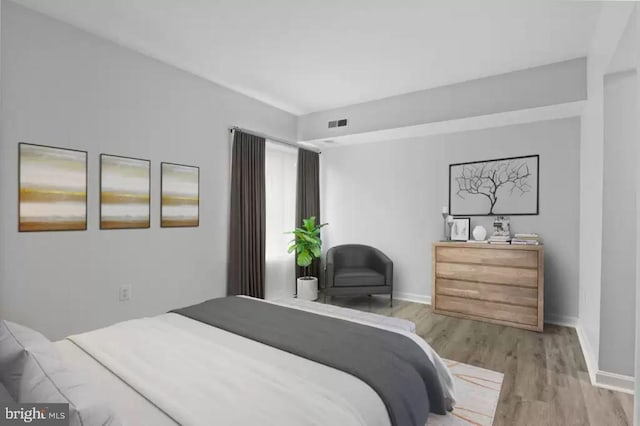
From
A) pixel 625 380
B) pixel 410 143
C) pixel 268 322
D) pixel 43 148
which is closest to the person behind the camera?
pixel 268 322

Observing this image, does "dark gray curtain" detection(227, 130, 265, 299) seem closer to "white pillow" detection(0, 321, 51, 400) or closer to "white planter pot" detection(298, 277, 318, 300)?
"white planter pot" detection(298, 277, 318, 300)

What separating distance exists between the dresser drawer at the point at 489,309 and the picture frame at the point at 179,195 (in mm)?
3101

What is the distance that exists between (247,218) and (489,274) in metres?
2.92

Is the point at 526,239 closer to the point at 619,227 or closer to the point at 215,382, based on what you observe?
the point at 619,227

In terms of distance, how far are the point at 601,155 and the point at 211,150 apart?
142 inches

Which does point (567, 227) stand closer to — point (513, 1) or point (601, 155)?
point (601, 155)

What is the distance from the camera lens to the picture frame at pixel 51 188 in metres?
2.39

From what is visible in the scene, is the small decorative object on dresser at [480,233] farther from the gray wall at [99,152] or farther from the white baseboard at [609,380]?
the gray wall at [99,152]

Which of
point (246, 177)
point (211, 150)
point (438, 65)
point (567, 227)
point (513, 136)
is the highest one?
point (438, 65)

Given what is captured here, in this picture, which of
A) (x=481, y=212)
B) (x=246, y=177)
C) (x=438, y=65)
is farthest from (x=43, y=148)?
(x=481, y=212)

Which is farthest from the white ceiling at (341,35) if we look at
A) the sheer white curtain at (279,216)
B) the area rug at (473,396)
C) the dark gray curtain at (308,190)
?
the area rug at (473,396)

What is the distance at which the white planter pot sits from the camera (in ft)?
15.3

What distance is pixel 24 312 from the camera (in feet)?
7.86

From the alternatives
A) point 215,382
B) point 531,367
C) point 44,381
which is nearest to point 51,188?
point 44,381
